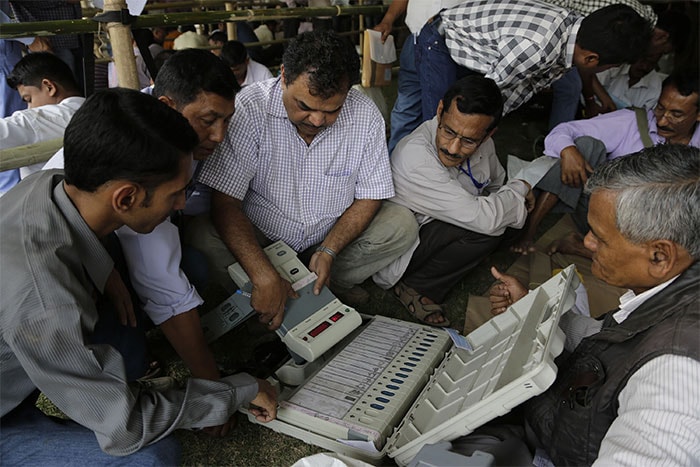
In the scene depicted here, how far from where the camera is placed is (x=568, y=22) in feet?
7.58

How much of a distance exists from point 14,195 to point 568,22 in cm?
238

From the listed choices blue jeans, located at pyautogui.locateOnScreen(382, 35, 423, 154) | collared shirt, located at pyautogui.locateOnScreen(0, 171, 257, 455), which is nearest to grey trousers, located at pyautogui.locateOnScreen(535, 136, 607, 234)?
blue jeans, located at pyautogui.locateOnScreen(382, 35, 423, 154)

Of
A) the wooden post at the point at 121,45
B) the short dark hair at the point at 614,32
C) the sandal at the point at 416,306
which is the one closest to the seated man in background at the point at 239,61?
the wooden post at the point at 121,45

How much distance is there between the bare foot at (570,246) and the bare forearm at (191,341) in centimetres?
204

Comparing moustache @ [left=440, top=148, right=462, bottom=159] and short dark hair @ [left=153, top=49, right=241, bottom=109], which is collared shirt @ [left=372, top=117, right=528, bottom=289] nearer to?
moustache @ [left=440, top=148, right=462, bottom=159]

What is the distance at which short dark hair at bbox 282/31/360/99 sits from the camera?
1702 mm

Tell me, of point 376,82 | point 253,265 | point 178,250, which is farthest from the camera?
point 376,82

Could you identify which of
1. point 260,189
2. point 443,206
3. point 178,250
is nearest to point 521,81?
point 443,206

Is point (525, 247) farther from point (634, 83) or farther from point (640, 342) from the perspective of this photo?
point (634, 83)

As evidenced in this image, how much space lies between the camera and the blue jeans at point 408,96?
2980mm

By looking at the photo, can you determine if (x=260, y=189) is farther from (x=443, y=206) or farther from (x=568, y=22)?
(x=568, y=22)

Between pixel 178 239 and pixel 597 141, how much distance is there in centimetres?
229

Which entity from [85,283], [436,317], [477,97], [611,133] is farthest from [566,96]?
[85,283]

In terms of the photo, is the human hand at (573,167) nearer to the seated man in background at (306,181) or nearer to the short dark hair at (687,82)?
the short dark hair at (687,82)
